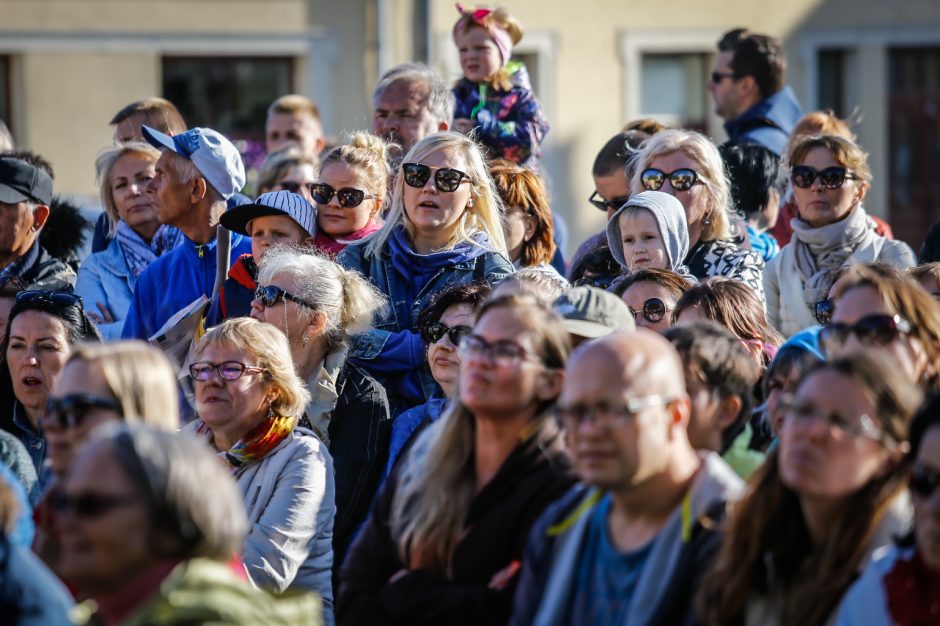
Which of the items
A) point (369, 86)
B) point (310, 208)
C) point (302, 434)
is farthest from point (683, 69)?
point (302, 434)

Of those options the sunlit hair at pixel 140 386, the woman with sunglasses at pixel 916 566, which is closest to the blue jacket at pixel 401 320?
the sunlit hair at pixel 140 386

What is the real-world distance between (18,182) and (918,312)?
434 centimetres

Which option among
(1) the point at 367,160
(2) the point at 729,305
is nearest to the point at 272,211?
(1) the point at 367,160

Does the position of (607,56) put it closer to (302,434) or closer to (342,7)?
(342,7)

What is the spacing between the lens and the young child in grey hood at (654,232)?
609cm

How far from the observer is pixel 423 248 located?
614cm

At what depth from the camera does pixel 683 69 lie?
57.2 ft

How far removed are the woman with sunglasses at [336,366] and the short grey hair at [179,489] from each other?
6.64 ft

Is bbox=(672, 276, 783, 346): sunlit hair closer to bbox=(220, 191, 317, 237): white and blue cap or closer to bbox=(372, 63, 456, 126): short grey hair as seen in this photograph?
bbox=(220, 191, 317, 237): white and blue cap

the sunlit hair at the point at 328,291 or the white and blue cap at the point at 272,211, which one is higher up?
the white and blue cap at the point at 272,211

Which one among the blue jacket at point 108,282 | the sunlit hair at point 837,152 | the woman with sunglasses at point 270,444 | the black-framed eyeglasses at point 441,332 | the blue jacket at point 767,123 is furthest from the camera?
the blue jacket at point 767,123

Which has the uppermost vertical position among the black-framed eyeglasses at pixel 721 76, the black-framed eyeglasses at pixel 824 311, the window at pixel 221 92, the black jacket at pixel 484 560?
the window at pixel 221 92

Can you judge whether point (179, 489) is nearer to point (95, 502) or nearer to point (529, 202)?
point (95, 502)

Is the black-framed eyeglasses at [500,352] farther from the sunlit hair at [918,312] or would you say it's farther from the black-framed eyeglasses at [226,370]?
the black-framed eyeglasses at [226,370]
